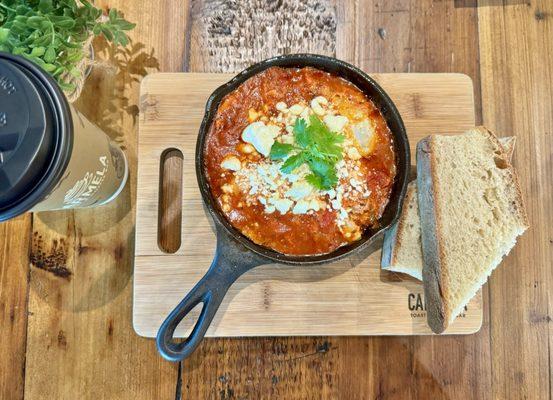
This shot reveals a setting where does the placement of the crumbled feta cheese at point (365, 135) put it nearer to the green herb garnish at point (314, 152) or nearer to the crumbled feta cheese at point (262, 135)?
the green herb garnish at point (314, 152)

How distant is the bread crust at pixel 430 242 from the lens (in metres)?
2.06

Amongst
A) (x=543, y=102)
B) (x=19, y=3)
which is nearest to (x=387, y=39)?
(x=543, y=102)

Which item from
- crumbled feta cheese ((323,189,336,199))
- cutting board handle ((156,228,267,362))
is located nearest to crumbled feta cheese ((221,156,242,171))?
cutting board handle ((156,228,267,362))

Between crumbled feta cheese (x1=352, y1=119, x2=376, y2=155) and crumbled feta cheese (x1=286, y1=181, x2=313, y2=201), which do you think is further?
crumbled feta cheese (x1=352, y1=119, x2=376, y2=155)

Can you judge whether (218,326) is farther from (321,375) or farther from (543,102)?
(543,102)

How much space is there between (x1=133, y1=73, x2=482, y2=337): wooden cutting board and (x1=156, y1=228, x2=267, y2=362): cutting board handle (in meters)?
0.26

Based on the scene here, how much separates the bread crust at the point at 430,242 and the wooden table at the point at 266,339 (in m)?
0.36

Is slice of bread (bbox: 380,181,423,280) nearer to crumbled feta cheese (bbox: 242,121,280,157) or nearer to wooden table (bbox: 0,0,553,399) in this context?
wooden table (bbox: 0,0,553,399)

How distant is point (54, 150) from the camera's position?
1516 mm

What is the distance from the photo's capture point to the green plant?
1.77 m

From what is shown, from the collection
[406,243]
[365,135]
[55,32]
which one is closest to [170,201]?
[55,32]

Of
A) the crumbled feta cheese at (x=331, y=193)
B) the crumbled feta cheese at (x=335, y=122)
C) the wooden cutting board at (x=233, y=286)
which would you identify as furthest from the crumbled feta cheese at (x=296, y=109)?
the wooden cutting board at (x=233, y=286)

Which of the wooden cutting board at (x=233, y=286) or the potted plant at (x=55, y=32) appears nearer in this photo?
the potted plant at (x=55, y=32)

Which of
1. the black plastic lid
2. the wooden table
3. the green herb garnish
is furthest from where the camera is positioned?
the wooden table
